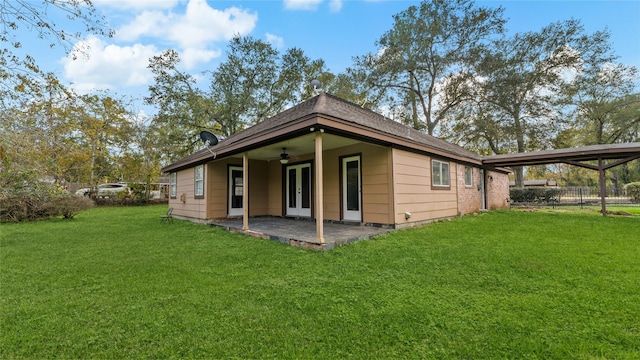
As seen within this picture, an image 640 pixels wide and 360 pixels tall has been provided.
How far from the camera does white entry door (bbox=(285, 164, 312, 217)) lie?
875 centimetres

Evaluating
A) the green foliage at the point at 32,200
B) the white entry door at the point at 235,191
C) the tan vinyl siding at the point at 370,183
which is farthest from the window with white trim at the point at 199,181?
the green foliage at the point at 32,200

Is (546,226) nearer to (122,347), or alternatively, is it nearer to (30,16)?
(122,347)

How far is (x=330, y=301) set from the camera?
2828 millimetres

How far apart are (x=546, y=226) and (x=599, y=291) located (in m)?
4.85

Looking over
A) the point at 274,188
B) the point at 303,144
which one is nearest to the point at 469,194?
the point at 303,144

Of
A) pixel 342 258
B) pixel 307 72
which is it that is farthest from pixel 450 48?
pixel 342 258

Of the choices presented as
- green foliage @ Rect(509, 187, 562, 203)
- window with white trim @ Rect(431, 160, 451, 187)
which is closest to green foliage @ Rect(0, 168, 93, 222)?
window with white trim @ Rect(431, 160, 451, 187)

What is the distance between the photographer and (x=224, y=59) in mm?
17906

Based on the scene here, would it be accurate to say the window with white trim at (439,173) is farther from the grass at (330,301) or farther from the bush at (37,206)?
the bush at (37,206)

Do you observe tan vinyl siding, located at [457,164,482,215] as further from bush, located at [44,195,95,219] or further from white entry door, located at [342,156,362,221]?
bush, located at [44,195,95,219]

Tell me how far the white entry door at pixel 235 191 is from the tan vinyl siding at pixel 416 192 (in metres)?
5.59

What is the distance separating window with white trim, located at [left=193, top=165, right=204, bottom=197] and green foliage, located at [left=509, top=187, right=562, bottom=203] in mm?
16948

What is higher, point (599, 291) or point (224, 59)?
point (224, 59)

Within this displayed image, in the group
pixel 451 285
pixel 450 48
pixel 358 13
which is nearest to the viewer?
pixel 451 285
